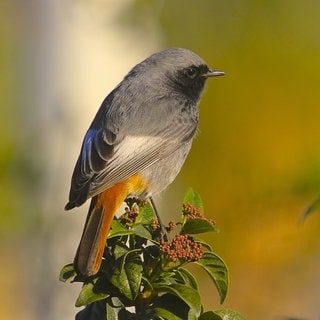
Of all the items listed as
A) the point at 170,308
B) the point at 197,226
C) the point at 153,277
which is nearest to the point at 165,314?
the point at 170,308

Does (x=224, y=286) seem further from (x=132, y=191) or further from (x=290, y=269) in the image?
(x=290, y=269)

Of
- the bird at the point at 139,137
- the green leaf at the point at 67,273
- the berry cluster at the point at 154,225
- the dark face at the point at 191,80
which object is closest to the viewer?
the green leaf at the point at 67,273

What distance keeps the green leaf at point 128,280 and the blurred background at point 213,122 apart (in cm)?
363

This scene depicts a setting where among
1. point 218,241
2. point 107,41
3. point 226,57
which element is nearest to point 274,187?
point 218,241

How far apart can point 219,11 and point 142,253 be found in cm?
591

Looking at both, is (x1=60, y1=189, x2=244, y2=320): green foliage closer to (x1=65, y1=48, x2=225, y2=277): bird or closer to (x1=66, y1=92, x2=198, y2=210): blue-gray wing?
(x1=65, y1=48, x2=225, y2=277): bird

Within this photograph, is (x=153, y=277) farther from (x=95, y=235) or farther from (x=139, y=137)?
(x=139, y=137)

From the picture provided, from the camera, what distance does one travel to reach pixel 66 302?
5152 millimetres

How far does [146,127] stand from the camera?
12.6 feet

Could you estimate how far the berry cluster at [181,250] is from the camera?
251 centimetres

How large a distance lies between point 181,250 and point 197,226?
5.9 inches

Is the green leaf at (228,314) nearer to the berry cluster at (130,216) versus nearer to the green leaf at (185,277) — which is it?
the green leaf at (185,277)

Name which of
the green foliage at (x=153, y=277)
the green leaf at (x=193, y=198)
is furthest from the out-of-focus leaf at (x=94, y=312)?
the green leaf at (x=193, y=198)

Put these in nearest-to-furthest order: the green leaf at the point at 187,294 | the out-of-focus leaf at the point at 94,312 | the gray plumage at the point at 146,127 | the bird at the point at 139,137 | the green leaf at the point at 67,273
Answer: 1. the green leaf at the point at 187,294
2. the out-of-focus leaf at the point at 94,312
3. the green leaf at the point at 67,273
4. the bird at the point at 139,137
5. the gray plumage at the point at 146,127
